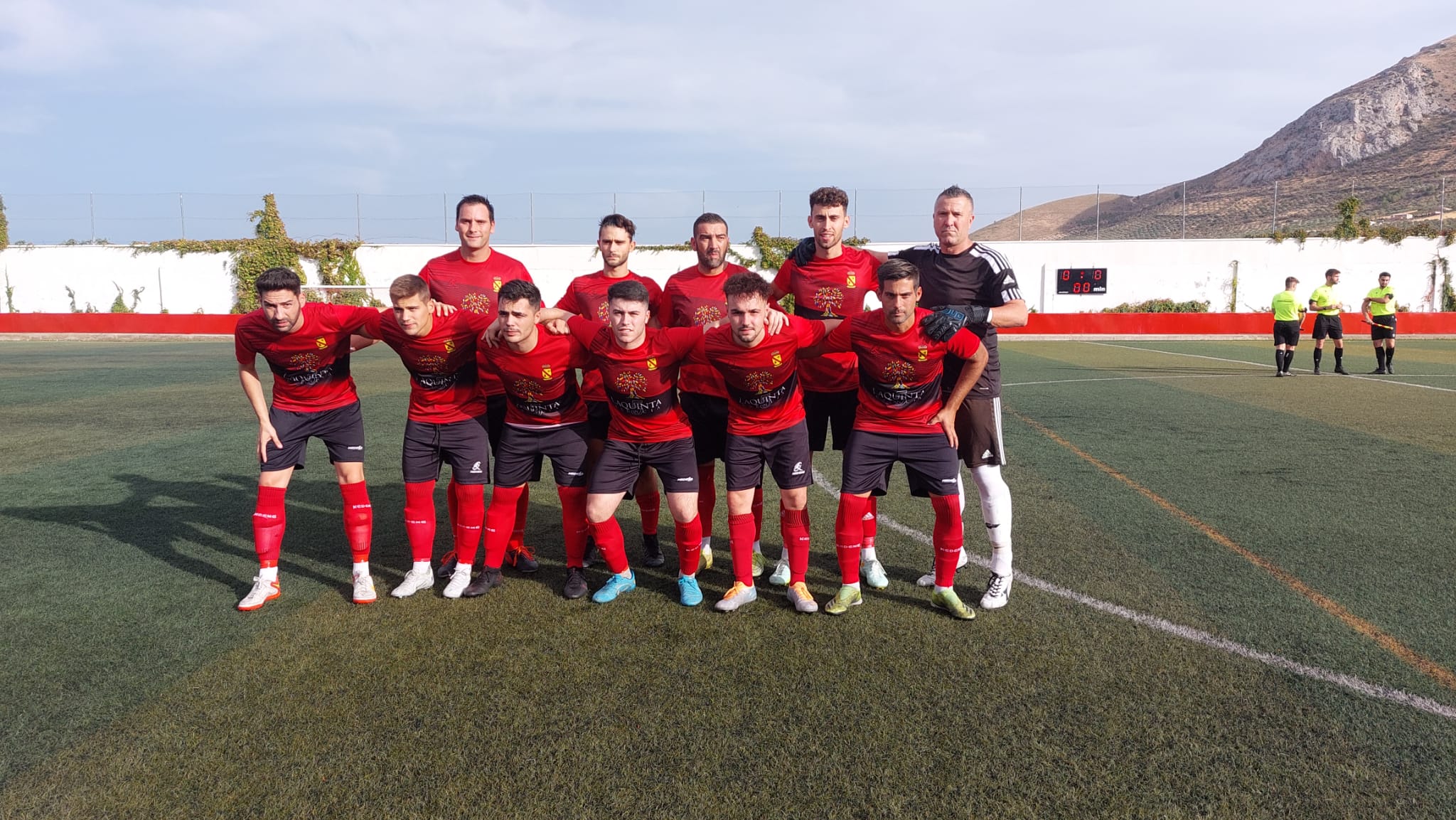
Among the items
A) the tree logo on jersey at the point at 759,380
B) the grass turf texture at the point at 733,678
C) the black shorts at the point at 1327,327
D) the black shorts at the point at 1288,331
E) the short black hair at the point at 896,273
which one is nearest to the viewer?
the grass turf texture at the point at 733,678

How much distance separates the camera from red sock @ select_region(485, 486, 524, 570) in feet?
15.3

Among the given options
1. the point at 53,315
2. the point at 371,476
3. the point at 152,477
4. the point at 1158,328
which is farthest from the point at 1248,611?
the point at 53,315

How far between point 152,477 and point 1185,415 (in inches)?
430

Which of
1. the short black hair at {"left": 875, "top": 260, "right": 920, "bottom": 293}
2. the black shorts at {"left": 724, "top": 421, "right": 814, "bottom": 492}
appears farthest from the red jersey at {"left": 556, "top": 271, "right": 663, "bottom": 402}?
the short black hair at {"left": 875, "top": 260, "right": 920, "bottom": 293}

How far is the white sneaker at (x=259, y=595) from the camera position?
4359 mm

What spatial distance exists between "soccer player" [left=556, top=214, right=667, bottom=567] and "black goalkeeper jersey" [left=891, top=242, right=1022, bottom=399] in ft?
5.07

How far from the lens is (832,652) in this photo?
3.80 meters

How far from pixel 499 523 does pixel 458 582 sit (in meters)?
0.37

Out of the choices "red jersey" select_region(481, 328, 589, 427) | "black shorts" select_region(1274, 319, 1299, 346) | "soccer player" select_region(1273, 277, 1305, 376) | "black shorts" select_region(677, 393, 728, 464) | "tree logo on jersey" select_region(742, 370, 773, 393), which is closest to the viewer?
"tree logo on jersey" select_region(742, 370, 773, 393)

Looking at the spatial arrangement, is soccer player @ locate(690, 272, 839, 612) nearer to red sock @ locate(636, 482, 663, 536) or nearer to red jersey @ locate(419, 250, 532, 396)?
red sock @ locate(636, 482, 663, 536)

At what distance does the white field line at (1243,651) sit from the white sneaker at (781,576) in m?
1.16

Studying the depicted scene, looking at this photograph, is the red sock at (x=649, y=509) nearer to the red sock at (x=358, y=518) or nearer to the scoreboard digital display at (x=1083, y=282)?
the red sock at (x=358, y=518)

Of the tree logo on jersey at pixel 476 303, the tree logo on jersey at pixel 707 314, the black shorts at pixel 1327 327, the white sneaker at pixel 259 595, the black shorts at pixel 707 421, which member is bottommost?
the white sneaker at pixel 259 595

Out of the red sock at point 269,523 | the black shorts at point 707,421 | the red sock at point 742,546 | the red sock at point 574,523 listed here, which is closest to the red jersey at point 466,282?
the red sock at point 574,523
